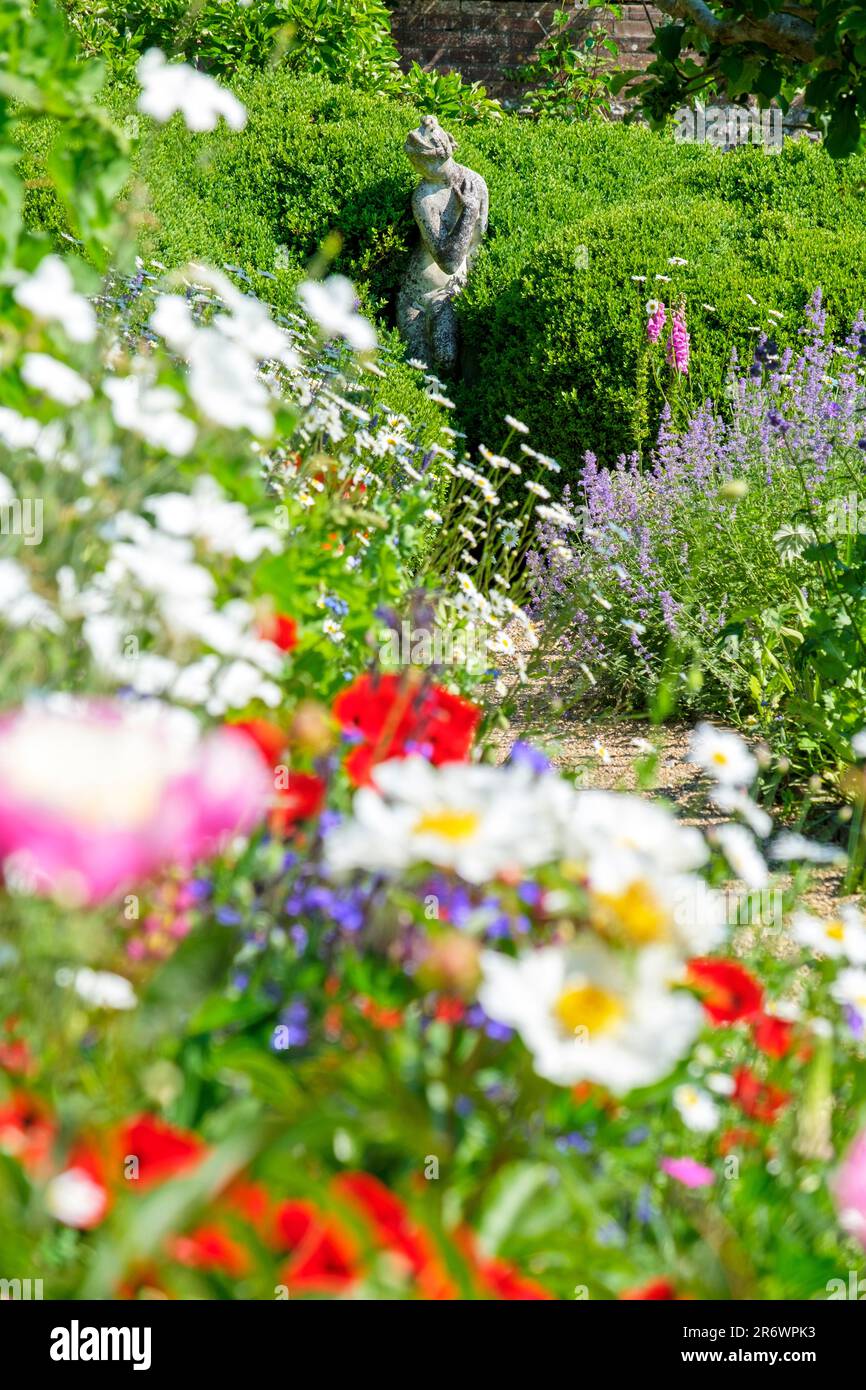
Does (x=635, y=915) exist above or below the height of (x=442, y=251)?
below

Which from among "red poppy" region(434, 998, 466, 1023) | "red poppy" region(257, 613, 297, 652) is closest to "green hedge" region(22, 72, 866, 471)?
"red poppy" region(257, 613, 297, 652)

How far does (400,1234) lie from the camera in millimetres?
986

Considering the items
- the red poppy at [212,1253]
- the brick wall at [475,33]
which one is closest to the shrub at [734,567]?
the red poppy at [212,1253]

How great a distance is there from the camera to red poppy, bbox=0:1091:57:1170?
1005 millimetres

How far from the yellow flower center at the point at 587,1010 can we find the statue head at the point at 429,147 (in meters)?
7.06

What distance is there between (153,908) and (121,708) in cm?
21

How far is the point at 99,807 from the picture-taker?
0.84 m

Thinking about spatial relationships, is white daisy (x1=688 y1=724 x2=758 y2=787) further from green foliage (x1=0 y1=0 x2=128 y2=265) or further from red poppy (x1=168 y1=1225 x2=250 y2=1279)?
green foliage (x1=0 y1=0 x2=128 y2=265)

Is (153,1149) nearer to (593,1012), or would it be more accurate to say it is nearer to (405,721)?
(593,1012)

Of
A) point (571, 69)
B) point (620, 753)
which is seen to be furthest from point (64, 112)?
point (571, 69)

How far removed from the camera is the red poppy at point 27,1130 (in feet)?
3.30

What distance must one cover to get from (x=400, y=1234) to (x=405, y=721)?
84 cm

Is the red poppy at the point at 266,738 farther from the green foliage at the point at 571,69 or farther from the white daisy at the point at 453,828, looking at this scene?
the green foliage at the point at 571,69
